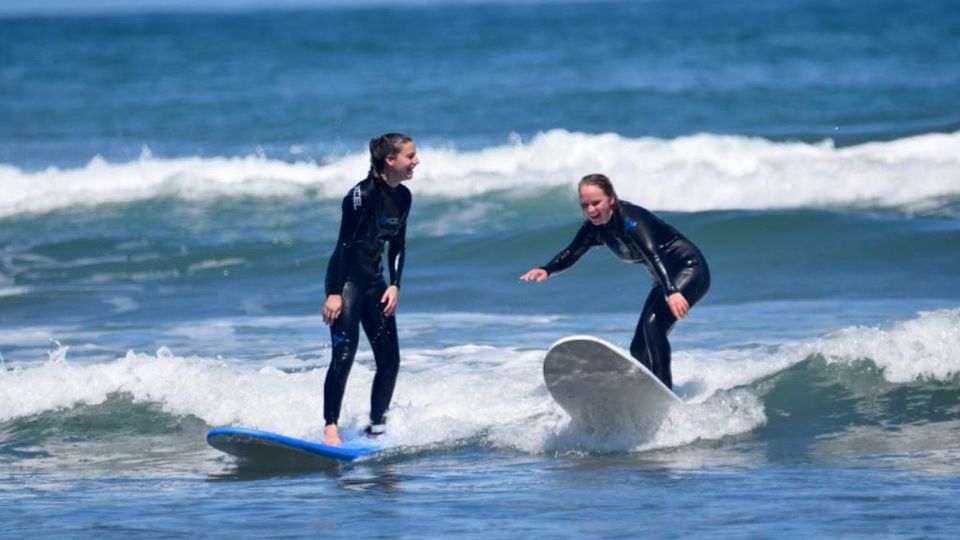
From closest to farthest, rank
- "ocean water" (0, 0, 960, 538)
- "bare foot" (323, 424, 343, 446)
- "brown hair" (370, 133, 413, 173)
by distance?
"ocean water" (0, 0, 960, 538)
"brown hair" (370, 133, 413, 173)
"bare foot" (323, 424, 343, 446)

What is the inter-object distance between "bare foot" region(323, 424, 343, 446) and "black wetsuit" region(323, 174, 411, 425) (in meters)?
0.04

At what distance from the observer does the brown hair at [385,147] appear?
26.1 ft

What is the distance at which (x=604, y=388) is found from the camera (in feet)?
27.6

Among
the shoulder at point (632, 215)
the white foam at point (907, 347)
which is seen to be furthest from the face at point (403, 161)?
the white foam at point (907, 347)

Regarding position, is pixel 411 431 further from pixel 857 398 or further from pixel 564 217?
pixel 564 217

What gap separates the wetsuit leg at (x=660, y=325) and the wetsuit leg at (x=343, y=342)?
1.48 metres

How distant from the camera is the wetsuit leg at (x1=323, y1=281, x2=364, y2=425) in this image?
824 cm

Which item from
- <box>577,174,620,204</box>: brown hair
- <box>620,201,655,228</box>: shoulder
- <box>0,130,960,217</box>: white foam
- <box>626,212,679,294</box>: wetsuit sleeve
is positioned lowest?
<box>626,212,679,294</box>: wetsuit sleeve

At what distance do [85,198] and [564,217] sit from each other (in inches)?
273

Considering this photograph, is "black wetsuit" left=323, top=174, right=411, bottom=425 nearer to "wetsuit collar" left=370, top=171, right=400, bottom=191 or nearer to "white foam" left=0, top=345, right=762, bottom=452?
"wetsuit collar" left=370, top=171, right=400, bottom=191

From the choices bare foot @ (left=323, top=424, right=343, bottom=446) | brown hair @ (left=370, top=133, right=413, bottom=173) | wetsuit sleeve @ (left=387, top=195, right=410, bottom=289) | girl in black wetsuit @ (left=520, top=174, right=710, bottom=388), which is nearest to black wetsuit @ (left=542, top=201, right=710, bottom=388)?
girl in black wetsuit @ (left=520, top=174, right=710, bottom=388)

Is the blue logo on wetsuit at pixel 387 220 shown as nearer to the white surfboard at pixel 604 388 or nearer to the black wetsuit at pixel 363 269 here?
the black wetsuit at pixel 363 269

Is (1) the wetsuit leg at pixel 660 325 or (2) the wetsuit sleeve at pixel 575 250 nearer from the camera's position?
(2) the wetsuit sleeve at pixel 575 250

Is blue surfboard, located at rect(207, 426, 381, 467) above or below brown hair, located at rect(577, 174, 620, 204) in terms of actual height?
below
